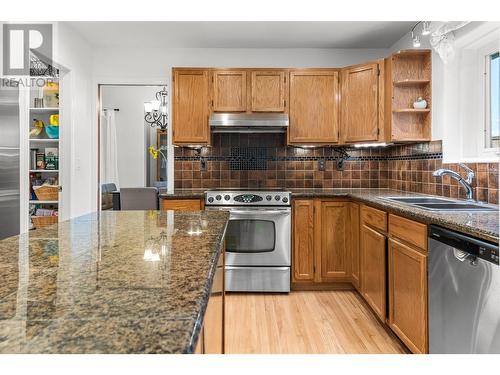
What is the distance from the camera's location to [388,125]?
3143 mm

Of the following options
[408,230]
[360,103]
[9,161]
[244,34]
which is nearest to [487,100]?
[360,103]

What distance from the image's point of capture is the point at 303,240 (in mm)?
3350

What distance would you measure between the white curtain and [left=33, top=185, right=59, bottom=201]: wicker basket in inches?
111

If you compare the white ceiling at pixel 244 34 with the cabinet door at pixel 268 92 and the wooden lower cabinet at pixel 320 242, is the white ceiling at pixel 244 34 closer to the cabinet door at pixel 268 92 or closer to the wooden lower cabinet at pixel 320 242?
the cabinet door at pixel 268 92

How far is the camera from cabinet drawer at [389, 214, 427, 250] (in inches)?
73.6

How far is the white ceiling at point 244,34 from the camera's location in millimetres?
3260

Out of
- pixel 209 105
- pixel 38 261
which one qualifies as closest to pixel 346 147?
pixel 209 105

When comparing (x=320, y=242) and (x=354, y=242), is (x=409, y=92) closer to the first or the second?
(x=354, y=242)

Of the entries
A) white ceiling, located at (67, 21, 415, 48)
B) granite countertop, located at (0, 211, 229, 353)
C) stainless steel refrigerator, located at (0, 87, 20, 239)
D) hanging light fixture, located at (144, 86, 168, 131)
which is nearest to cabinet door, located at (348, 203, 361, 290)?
white ceiling, located at (67, 21, 415, 48)

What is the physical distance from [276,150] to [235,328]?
1.98 metres

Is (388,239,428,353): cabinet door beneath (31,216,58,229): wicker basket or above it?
beneath

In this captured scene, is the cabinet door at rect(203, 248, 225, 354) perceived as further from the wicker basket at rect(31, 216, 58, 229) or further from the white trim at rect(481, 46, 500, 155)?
the wicker basket at rect(31, 216, 58, 229)

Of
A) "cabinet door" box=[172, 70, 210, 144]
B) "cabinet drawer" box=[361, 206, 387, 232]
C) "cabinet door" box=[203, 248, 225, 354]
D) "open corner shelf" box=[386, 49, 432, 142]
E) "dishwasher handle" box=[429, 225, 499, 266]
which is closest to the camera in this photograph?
"cabinet door" box=[203, 248, 225, 354]
